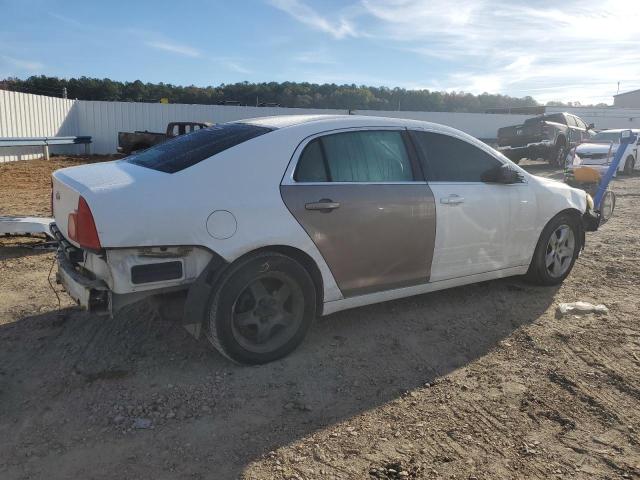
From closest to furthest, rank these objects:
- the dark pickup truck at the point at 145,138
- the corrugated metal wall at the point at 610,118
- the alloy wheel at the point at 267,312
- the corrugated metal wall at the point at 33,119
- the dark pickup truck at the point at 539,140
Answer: the alloy wheel at the point at 267,312 < the dark pickup truck at the point at 145,138 < the corrugated metal wall at the point at 33,119 < the dark pickup truck at the point at 539,140 < the corrugated metal wall at the point at 610,118

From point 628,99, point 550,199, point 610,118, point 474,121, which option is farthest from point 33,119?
point 628,99

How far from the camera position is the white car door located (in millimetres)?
4441

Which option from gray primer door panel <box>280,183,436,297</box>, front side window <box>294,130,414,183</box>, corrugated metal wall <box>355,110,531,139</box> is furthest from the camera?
corrugated metal wall <box>355,110,531,139</box>

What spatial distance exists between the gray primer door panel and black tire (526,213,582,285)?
4.95ft

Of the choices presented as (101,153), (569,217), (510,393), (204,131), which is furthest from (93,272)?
(101,153)

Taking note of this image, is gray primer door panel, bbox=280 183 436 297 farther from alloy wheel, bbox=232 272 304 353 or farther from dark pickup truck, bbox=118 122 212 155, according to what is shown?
dark pickup truck, bbox=118 122 212 155

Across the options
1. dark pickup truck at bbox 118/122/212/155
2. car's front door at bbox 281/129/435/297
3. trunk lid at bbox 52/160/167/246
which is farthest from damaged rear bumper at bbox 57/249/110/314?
dark pickup truck at bbox 118/122/212/155

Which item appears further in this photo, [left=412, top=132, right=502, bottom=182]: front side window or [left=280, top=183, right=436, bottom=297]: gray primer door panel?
[left=412, top=132, right=502, bottom=182]: front side window

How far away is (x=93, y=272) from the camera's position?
11.2 feet

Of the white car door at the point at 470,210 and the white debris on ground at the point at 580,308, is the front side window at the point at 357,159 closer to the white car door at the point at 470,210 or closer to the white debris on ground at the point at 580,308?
the white car door at the point at 470,210

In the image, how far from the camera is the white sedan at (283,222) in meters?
3.27

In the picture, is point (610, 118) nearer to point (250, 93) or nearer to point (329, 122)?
point (250, 93)

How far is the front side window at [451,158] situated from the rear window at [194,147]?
4.52ft

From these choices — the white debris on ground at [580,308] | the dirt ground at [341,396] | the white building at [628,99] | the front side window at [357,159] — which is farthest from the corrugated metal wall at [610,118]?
the front side window at [357,159]
